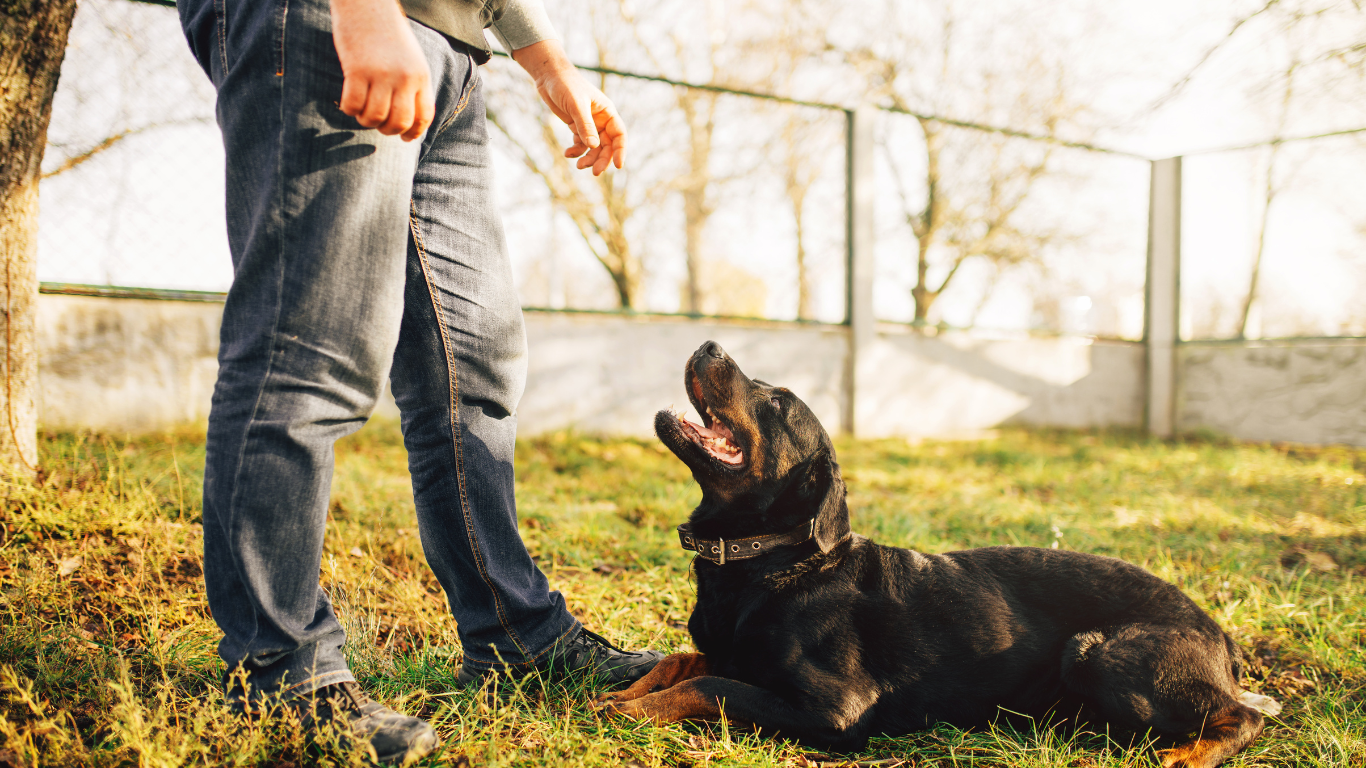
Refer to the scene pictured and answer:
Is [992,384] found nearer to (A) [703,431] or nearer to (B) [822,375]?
(B) [822,375]

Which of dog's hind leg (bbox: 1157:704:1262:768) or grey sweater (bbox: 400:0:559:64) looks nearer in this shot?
grey sweater (bbox: 400:0:559:64)

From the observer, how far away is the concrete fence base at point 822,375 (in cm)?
441

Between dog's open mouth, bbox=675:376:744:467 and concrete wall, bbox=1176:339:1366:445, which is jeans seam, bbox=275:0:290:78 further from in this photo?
concrete wall, bbox=1176:339:1366:445

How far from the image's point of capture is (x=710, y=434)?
2.19 m

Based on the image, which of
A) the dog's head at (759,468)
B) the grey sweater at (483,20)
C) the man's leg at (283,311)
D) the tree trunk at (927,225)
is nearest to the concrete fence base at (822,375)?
the tree trunk at (927,225)

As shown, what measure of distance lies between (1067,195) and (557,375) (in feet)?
24.2

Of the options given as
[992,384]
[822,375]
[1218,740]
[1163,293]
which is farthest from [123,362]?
[1163,293]

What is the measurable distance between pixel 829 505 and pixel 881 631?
14.0 inches

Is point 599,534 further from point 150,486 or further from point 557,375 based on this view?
point 557,375

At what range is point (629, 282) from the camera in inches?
334

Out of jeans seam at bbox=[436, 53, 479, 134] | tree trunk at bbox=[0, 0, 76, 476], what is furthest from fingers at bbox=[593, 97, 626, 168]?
tree trunk at bbox=[0, 0, 76, 476]

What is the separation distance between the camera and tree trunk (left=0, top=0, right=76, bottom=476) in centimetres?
253

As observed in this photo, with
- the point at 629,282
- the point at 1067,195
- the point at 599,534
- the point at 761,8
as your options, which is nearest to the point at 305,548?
the point at 599,534

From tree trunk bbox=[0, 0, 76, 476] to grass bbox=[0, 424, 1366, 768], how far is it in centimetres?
28
